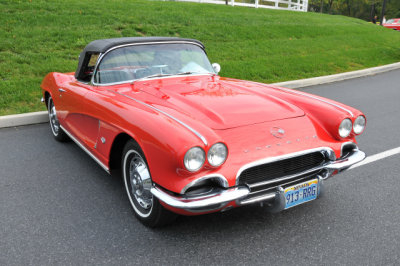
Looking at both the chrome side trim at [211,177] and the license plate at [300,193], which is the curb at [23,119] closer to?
the chrome side trim at [211,177]

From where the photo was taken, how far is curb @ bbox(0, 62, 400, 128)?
561 cm

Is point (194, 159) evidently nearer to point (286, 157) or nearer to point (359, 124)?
point (286, 157)

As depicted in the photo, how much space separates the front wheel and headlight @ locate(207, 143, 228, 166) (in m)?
0.53

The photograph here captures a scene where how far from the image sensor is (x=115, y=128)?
9.68ft

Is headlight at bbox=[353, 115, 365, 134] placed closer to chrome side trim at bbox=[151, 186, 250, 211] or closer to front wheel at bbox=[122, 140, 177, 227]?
chrome side trim at bbox=[151, 186, 250, 211]

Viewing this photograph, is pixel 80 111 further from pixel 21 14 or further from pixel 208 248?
pixel 21 14

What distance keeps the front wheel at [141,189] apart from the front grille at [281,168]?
0.65m

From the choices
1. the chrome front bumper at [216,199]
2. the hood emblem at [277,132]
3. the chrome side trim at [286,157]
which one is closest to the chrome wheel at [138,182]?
the chrome front bumper at [216,199]

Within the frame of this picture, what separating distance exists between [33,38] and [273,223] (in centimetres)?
804

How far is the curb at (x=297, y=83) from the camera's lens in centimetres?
561

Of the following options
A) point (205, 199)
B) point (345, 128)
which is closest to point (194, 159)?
point (205, 199)

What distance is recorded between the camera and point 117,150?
3123mm

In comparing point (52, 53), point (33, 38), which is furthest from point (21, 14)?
point (52, 53)

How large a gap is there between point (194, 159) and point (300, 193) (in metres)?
0.87
